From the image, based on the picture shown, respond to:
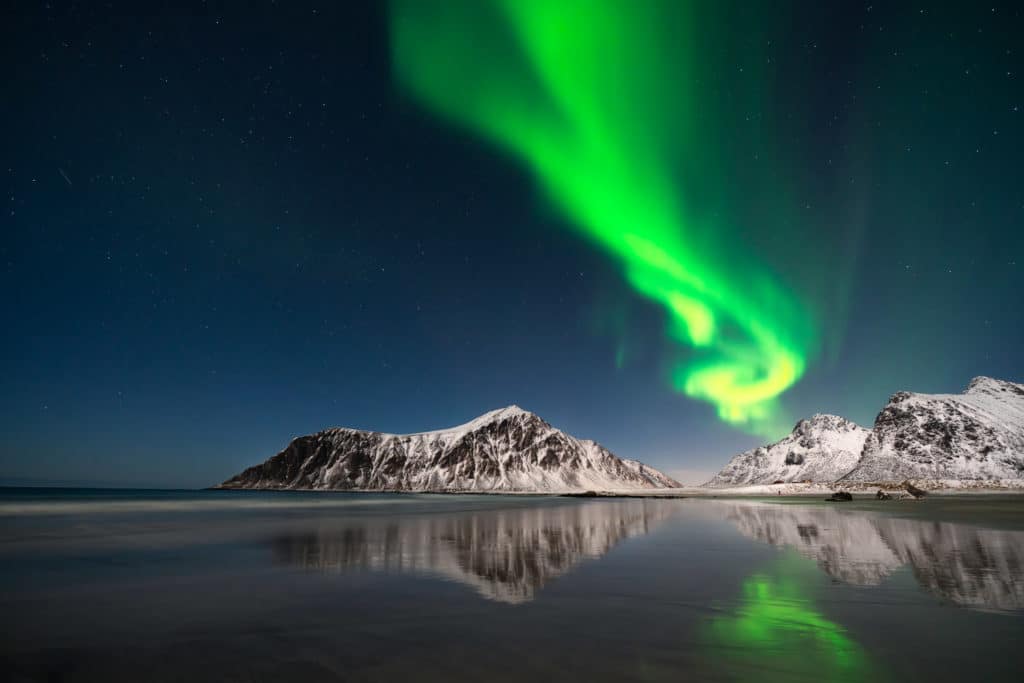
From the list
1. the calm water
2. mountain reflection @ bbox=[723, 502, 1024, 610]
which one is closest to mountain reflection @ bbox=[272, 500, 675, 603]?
the calm water

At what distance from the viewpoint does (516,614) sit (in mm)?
11414

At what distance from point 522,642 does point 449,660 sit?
1.63 m

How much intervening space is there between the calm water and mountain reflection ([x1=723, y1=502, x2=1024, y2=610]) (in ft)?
0.54

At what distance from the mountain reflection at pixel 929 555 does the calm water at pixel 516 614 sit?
0.16m

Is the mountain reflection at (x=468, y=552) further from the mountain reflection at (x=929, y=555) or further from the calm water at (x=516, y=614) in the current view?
the mountain reflection at (x=929, y=555)

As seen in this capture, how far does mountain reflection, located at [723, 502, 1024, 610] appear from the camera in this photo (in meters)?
13.8

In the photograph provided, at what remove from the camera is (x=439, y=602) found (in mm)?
12648

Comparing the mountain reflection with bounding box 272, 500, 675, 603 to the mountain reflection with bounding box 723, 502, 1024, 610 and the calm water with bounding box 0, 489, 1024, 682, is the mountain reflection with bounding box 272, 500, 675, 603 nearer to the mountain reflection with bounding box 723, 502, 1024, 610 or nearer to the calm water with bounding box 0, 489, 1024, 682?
the calm water with bounding box 0, 489, 1024, 682

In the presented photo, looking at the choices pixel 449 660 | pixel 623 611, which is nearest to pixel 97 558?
pixel 449 660

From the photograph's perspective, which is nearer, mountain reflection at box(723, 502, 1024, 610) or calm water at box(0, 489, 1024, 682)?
calm water at box(0, 489, 1024, 682)

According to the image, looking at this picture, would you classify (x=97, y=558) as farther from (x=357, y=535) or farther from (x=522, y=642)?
(x=522, y=642)

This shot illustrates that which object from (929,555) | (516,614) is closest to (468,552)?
(516,614)

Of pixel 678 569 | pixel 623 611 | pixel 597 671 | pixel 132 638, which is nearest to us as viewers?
pixel 597 671

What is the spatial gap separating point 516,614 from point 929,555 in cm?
1960
